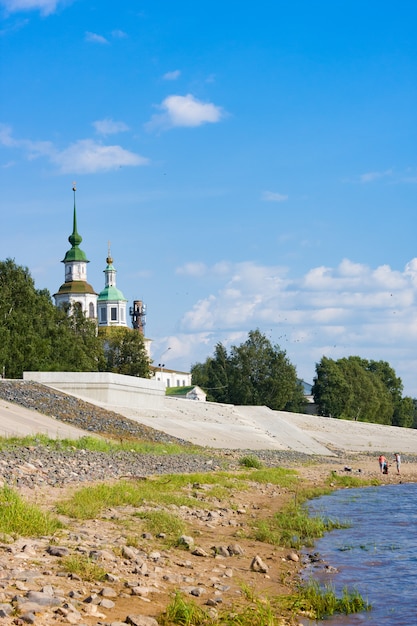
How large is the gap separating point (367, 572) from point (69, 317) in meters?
78.2

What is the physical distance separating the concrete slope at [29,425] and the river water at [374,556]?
12.8 metres

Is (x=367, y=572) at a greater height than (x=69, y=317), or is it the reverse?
(x=69, y=317)

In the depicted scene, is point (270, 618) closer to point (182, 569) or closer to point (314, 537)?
point (182, 569)

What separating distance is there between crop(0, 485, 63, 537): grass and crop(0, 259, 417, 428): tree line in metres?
53.6

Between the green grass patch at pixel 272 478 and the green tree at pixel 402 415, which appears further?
the green tree at pixel 402 415

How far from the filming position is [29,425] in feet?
121

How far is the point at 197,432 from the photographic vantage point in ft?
169

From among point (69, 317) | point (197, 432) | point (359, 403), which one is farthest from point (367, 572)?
point (359, 403)

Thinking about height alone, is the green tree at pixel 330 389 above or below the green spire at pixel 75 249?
below

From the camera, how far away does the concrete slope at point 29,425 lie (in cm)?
3469

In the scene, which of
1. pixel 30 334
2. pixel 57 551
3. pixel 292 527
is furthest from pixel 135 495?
pixel 30 334

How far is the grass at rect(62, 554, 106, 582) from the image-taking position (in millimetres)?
11203

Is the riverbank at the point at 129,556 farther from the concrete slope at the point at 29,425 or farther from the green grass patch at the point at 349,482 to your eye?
the green grass patch at the point at 349,482

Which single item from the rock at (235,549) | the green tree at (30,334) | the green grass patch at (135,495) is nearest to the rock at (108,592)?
the rock at (235,549)
